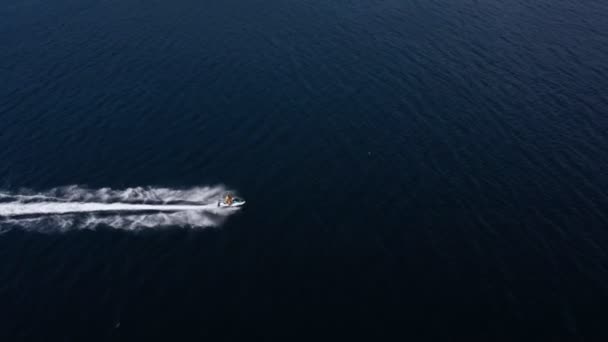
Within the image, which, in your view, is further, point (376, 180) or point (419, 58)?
point (419, 58)

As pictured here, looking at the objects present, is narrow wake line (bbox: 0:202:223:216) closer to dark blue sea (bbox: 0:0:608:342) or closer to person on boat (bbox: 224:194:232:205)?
dark blue sea (bbox: 0:0:608:342)

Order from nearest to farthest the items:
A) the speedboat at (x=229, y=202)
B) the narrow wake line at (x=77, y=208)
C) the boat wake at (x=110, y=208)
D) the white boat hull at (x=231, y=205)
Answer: the boat wake at (x=110, y=208)
the narrow wake line at (x=77, y=208)
the speedboat at (x=229, y=202)
the white boat hull at (x=231, y=205)

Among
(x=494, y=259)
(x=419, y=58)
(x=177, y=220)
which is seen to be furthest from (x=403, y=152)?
(x=177, y=220)

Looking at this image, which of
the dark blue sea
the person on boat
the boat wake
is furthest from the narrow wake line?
the person on boat

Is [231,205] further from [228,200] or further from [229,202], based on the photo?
[228,200]

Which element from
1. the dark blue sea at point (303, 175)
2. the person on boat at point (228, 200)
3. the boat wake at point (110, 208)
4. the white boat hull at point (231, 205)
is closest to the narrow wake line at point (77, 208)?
the boat wake at point (110, 208)

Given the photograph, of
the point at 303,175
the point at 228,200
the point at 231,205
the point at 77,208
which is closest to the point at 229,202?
the point at 228,200

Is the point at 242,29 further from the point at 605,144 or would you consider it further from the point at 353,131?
the point at 605,144

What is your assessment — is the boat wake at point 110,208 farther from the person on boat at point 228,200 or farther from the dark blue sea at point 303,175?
the person on boat at point 228,200
